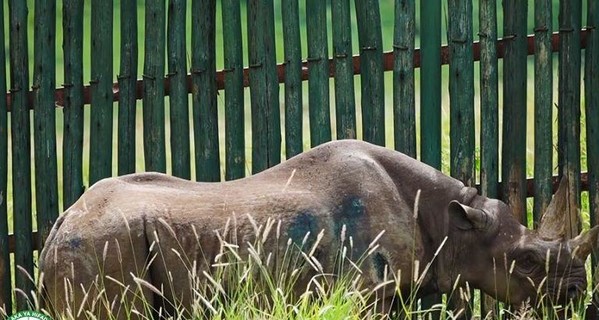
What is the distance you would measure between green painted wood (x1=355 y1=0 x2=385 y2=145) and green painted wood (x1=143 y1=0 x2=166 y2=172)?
1147 mm

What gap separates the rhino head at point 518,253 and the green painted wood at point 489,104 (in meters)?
0.74

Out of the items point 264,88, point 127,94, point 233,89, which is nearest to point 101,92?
point 127,94

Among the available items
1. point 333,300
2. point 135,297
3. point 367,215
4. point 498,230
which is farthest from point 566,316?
point 135,297

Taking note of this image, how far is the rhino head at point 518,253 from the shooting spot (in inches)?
252

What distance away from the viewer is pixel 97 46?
7586 mm

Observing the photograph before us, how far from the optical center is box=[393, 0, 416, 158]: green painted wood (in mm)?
7302

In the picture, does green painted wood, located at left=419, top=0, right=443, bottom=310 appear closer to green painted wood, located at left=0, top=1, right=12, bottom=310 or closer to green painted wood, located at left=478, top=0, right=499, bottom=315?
green painted wood, located at left=478, top=0, right=499, bottom=315

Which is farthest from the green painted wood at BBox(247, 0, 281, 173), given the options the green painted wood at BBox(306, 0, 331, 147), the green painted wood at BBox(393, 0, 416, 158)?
the green painted wood at BBox(393, 0, 416, 158)

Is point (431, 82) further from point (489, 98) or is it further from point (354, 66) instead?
point (354, 66)

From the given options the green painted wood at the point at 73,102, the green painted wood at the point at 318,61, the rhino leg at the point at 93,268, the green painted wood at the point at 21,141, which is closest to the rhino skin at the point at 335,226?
the rhino leg at the point at 93,268

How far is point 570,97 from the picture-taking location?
289 inches

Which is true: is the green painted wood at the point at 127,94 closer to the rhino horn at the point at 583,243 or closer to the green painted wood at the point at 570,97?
the green painted wood at the point at 570,97

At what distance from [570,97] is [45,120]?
3.02 m

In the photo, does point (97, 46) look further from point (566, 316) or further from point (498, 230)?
point (566, 316)
